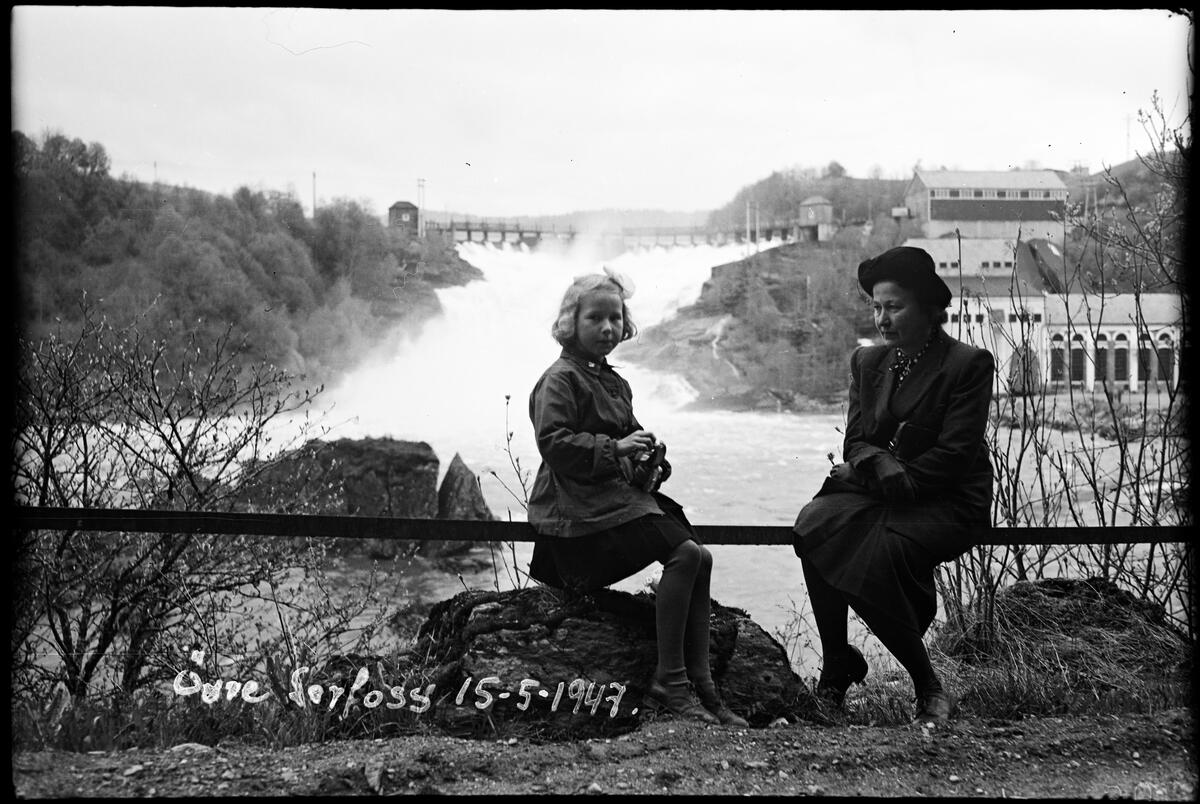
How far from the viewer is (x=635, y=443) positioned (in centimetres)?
318

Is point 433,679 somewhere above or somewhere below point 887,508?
below

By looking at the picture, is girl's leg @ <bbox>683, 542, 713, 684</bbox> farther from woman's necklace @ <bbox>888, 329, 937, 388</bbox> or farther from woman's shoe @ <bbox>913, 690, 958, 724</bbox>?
woman's necklace @ <bbox>888, 329, 937, 388</bbox>

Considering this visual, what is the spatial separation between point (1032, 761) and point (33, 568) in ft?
16.4

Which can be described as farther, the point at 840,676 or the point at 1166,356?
the point at 1166,356

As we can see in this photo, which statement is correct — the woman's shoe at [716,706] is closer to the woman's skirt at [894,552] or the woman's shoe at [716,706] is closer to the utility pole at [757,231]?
the woman's skirt at [894,552]

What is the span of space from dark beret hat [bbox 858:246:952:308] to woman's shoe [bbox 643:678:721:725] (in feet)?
5.05

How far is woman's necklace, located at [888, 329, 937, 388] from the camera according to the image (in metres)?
3.31

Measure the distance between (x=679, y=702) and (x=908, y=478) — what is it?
3.48 ft

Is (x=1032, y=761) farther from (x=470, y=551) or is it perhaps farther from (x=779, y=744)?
(x=470, y=551)

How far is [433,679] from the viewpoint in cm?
333

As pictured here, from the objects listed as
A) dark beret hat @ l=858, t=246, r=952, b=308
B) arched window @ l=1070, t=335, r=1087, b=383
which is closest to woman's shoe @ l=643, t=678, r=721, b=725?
dark beret hat @ l=858, t=246, r=952, b=308

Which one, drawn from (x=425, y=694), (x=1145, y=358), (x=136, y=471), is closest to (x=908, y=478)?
(x=425, y=694)

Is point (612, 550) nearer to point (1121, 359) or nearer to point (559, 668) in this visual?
point (559, 668)

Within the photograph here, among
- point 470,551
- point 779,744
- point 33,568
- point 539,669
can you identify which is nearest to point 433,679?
point 539,669
